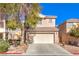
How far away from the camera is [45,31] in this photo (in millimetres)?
18250

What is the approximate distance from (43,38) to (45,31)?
537mm

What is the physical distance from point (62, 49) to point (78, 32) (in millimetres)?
1303

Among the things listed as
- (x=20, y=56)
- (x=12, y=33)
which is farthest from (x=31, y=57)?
(x=12, y=33)

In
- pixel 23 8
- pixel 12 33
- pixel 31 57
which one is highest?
pixel 23 8

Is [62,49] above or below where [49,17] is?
below

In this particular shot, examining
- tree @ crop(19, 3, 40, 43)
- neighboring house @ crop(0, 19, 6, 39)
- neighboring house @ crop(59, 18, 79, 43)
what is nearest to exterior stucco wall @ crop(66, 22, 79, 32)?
neighboring house @ crop(59, 18, 79, 43)

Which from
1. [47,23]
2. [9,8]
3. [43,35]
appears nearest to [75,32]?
[47,23]

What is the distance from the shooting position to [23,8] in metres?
17.5

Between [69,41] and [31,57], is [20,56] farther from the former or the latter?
[69,41]

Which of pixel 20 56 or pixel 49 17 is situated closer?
pixel 20 56

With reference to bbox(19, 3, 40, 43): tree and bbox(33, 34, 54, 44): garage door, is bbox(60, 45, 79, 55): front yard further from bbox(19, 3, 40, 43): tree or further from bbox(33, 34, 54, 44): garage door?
bbox(19, 3, 40, 43): tree

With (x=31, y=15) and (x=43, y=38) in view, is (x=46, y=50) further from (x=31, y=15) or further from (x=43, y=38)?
(x=31, y=15)

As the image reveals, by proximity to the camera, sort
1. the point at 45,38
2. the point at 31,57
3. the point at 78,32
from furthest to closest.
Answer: the point at 45,38 < the point at 78,32 < the point at 31,57

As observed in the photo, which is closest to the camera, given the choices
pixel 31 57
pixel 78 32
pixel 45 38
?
pixel 31 57
